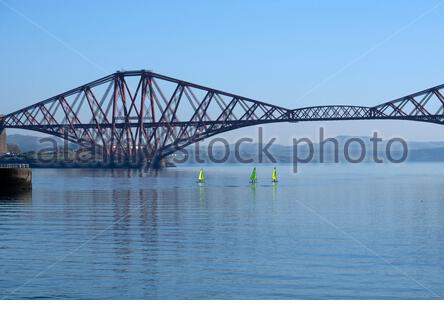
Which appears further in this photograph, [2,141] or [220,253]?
[2,141]

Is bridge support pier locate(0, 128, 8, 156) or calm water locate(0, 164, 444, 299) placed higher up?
bridge support pier locate(0, 128, 8, 156)

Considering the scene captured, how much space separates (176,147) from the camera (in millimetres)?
148875

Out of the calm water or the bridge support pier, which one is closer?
the calm water

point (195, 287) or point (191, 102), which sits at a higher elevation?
point (191, 102)

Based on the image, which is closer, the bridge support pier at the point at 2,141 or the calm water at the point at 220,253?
the calm water at the point at 220,253

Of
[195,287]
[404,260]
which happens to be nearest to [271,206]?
[404,260]

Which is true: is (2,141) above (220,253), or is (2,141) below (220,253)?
above

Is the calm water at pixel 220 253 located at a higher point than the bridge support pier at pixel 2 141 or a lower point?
lower
